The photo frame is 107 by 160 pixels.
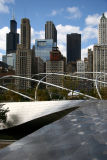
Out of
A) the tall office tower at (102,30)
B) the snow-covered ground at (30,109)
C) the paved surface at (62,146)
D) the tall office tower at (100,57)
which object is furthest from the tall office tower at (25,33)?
the paved surface at (62,146)

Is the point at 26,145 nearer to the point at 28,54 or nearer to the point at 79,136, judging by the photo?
the point at 79,136

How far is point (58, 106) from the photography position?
12.9 m

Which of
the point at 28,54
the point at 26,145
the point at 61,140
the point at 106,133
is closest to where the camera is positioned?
the point at 26,145

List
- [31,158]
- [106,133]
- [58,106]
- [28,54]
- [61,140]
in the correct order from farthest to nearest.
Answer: [28,54], [58,106], [106,133], [61,140], [31,158]

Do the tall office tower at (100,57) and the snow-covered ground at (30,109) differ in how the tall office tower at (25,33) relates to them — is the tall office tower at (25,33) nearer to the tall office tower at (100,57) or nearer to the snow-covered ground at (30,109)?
the tall office tower at (100,57)

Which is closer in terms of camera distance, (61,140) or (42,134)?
(61,140)

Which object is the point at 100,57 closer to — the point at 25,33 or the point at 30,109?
the point at 25,33

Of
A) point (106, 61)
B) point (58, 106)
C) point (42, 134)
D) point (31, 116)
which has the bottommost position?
point (31, 116)

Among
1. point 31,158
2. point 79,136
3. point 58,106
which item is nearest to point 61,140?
point 79,136

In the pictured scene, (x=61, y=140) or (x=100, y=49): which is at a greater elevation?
(x=100, y=49)

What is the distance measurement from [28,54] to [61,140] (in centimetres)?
13251

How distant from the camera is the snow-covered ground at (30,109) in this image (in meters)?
13.1

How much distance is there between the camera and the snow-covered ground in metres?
13.1

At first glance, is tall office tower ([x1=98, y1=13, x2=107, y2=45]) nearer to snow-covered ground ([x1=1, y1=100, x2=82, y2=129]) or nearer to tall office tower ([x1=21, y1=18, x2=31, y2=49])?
tall office tower ([x1=21, y1=18, x2=31, y2=49])
